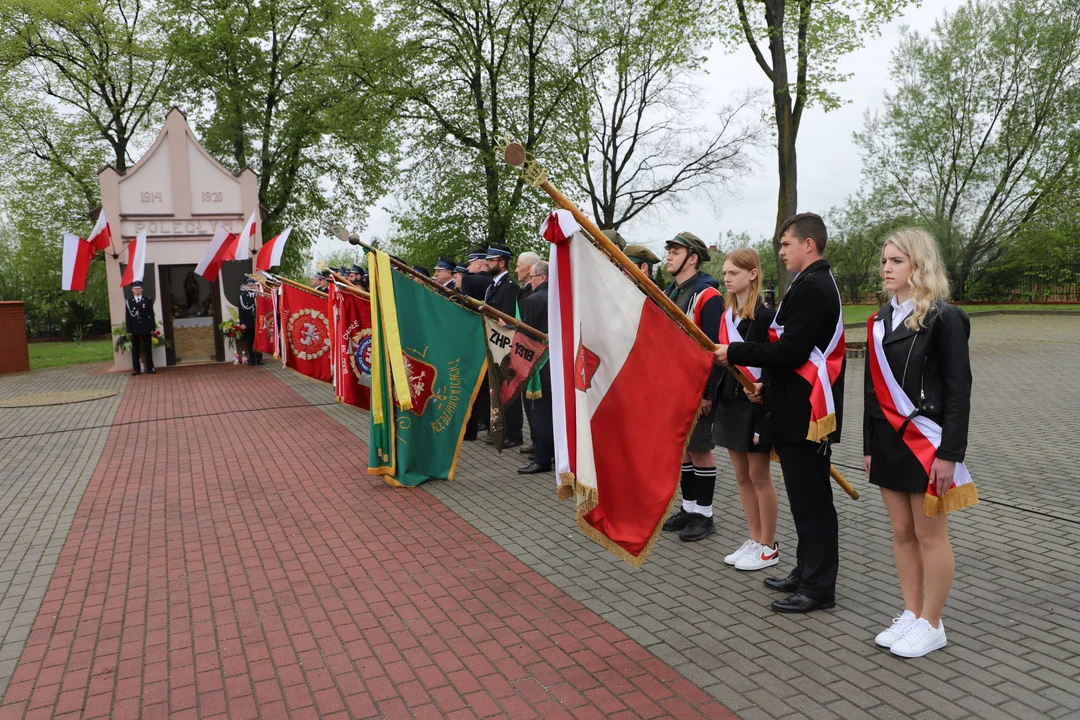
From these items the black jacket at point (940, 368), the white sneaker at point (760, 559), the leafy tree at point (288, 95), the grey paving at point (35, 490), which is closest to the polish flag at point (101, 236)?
the grey paving at point (35, 490)

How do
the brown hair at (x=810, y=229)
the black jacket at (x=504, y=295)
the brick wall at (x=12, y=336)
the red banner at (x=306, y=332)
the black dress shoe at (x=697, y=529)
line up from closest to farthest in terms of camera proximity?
the brown hair at (x=810, y=229)
the black dress shoe at (x=697, y=529)
the black jacket at (x=504, y=295)
the red banner at (x=306, y=332)
the brick wall at (x=12, y=336)

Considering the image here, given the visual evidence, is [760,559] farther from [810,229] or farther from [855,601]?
[810,229]

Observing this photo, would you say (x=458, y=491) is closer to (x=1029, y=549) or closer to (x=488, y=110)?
(x=1029, y=549)

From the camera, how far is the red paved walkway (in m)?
3.52

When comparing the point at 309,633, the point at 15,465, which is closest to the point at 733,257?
the point at 309,633

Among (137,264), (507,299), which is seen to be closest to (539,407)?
(507,299)

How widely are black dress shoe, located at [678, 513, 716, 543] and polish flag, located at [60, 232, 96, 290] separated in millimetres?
15086

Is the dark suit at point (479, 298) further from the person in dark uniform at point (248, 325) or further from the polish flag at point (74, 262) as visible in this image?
the person in dark uniform at point (248, 325)

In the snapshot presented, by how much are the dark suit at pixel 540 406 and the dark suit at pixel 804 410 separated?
135 inches

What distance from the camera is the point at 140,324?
Result: 17.9 m

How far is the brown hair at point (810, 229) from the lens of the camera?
416 cm

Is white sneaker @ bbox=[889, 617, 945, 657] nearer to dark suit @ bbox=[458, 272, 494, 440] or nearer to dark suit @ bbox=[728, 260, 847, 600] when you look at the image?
dark suit @ bbox=[728, 260, 847, 600]

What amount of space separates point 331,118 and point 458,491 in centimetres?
2130

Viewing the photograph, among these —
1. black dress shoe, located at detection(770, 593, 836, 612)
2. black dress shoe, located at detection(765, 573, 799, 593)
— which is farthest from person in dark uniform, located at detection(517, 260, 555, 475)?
black dress shoe, located at detection(770, 593, 836, 612)
